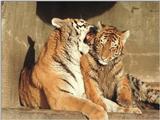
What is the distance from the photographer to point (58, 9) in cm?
538

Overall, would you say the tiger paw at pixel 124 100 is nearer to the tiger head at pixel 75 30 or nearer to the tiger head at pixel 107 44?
the tiger head at pixel 107 44

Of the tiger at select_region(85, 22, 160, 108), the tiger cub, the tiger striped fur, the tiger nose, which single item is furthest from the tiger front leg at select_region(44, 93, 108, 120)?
the tiger striped fur

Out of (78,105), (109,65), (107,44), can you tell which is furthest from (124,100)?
(78,105)

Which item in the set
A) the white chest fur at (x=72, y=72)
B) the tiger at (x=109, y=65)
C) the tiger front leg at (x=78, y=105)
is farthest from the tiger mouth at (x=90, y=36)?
the tiger front leg at (x=78, y=105)

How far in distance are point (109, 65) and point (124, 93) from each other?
0.67 feet

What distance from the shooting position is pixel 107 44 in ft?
13.3

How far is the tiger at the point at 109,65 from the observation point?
13.2 feet

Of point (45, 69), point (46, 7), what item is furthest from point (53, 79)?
point (46, 7)

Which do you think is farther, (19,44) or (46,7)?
(46,7)

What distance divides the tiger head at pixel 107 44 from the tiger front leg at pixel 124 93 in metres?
0.17

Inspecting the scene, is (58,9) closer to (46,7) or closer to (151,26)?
(46,7)

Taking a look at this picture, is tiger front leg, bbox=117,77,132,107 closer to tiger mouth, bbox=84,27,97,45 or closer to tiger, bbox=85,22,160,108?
tiger, bbox=85,22,160,108

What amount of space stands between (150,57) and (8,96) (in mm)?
1978

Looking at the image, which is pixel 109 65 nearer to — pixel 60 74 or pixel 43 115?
pixel 60 74
